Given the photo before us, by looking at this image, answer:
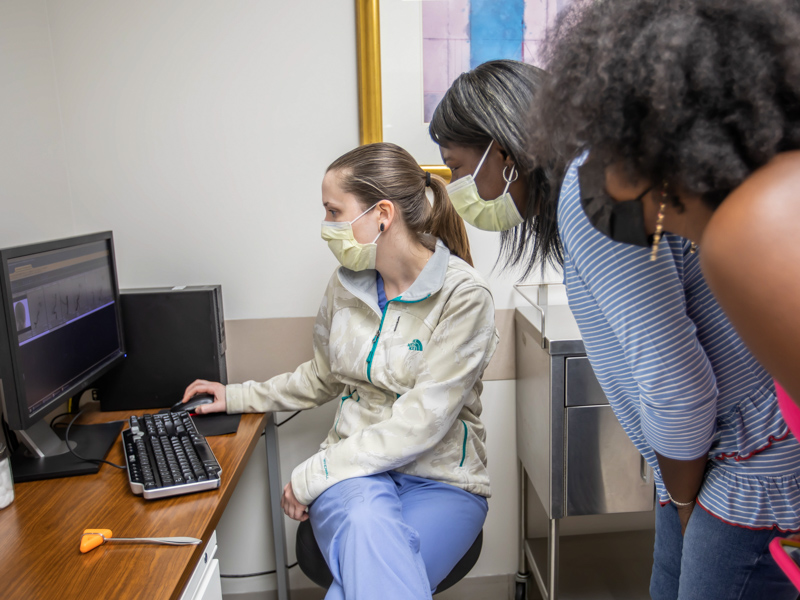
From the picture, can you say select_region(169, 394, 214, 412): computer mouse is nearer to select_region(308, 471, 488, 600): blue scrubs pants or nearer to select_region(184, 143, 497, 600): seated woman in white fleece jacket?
select_region(184, 143, 497, 600): seated woman in white fleece jacket

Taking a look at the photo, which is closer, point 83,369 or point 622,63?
point 622,63

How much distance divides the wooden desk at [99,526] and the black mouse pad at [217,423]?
0.15 m

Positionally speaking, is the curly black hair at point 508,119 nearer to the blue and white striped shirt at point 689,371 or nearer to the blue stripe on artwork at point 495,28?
the blue and white striped shirt at point 689,371

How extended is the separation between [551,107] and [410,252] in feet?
2.68

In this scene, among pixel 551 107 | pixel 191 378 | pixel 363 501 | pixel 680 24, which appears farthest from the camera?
pixel 191 378

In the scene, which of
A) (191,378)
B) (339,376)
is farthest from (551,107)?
(191,378)

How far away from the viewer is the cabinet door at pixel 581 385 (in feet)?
4.75

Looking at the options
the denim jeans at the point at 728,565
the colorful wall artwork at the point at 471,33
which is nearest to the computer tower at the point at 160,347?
the colorful wall artwork at the point at 471,33

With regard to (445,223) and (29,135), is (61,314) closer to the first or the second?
(29,135)

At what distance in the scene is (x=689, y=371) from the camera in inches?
27.0

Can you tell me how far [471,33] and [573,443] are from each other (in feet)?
3.74

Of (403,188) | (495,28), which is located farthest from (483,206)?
(495,28)

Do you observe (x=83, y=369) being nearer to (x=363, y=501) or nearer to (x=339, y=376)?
(x=339, y=376)

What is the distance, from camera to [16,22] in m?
1.42
